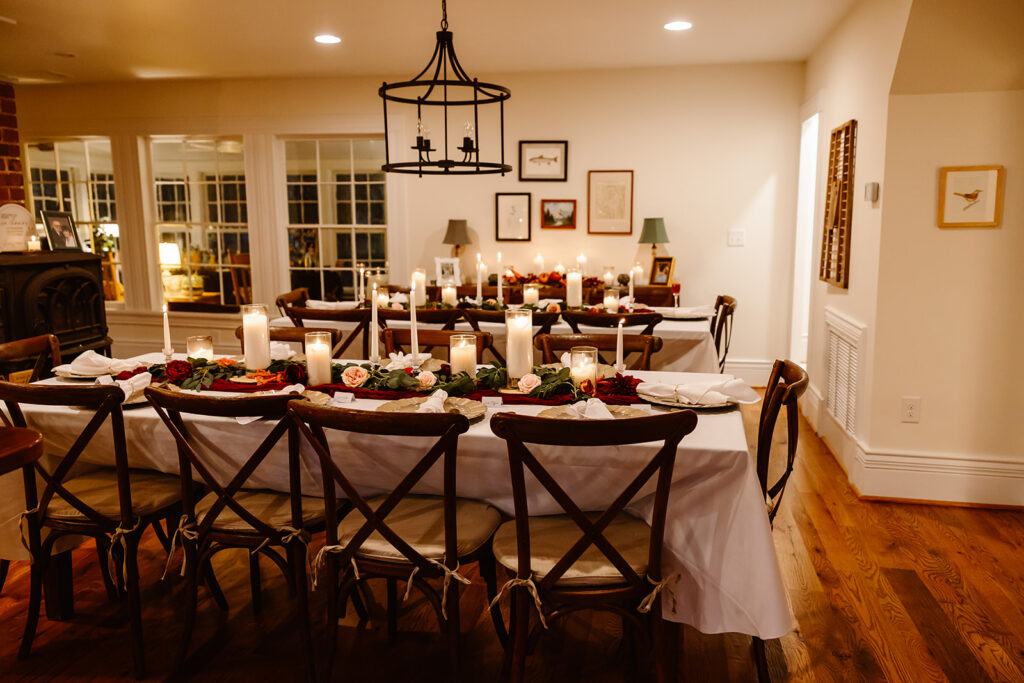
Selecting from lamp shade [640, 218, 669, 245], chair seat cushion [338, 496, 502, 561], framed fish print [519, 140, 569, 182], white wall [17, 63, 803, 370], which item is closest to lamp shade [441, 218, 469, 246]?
white wall [17, 63, 803, 370]

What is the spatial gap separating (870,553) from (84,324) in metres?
4.87

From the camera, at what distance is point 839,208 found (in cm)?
414

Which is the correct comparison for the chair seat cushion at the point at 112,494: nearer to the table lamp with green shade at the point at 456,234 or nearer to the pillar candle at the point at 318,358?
the pillar candle at the point at 318,358

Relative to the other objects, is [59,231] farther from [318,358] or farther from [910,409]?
[910,409]

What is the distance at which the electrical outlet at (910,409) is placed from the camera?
340 cm

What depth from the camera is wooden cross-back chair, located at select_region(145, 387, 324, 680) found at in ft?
6.22

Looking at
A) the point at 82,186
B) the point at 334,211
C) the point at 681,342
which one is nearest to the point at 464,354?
the point at 681,342

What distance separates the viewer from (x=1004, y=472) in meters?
3.32

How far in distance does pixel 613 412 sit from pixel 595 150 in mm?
4142

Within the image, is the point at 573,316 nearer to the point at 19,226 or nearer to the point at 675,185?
the point at 675,185

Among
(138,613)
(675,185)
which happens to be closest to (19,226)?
(138,613)

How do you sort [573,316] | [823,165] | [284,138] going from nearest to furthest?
[573,316] < [823,165] < [284,138]

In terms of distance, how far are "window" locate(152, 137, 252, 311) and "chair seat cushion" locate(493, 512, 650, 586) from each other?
17.5ft

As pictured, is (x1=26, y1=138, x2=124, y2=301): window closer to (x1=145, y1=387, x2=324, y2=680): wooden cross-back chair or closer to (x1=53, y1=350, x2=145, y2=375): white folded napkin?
(x1=53, y1=350, x2=145, y2=375): white folded napkin
